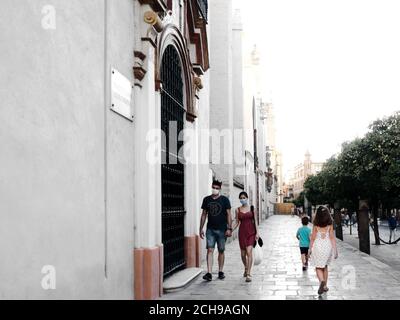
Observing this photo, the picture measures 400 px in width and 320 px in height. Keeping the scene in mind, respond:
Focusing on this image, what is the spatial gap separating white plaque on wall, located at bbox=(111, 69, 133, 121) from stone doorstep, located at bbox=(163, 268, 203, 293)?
2.98 meters

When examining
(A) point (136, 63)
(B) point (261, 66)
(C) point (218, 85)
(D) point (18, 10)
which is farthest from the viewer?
(B) point (261, 66)

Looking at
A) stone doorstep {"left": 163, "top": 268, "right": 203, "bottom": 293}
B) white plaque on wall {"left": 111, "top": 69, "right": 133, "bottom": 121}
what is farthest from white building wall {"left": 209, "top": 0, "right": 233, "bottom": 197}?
white plaque on wall {"left": 111, "top": 69, "right": 133, "bottom": 121}

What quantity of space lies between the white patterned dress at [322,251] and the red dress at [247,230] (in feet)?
5.47

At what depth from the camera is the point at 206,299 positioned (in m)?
7.90

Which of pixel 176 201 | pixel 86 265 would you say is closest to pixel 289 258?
pixel 176 201

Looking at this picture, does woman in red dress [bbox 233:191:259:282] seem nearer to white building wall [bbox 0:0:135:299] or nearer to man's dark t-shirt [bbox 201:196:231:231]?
man's dark t-shirt [bbox 201:196:231:231]

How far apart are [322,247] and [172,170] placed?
3286mm

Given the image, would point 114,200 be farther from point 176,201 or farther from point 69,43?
point 176,201

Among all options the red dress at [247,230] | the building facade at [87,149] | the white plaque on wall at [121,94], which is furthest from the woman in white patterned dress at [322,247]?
the white plaque on wall at [121,94]

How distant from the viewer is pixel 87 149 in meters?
5.77

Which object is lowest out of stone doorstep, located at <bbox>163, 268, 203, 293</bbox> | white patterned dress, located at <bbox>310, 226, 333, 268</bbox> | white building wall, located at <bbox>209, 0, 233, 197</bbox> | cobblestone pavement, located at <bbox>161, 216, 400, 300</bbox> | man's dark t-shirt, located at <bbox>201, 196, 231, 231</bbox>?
cobblestone pavement, located at <bbox>161, 216, 400, 300</bbox>

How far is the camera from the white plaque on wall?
665 cm

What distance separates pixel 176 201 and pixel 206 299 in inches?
120

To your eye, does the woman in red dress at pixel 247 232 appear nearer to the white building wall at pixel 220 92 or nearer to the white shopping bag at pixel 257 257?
the white shopping bag at pixel 257 257
